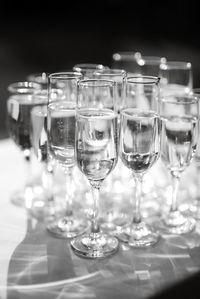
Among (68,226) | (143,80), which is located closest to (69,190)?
(68,226)

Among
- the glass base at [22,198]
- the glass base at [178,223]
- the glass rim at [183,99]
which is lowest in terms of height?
the glass base at [178,223]

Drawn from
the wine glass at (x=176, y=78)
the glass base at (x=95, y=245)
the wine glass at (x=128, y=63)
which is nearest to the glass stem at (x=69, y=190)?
the glass base at (x=95, y=245)

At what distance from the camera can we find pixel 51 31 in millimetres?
4113

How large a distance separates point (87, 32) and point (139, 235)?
3.45 m

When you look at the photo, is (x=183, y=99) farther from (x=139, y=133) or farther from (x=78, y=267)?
(x=78, y=267)

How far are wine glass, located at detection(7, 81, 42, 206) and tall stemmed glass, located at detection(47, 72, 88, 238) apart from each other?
0.10 metres

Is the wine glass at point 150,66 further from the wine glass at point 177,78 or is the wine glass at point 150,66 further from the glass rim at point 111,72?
the glass rim at point 111,72

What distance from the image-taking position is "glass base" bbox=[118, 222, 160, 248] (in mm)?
977

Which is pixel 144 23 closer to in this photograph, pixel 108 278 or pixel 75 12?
pixel 75 12

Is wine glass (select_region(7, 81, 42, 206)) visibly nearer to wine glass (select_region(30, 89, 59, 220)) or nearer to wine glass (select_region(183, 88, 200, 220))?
wine glass (select_region(30, 89, 59, 220))

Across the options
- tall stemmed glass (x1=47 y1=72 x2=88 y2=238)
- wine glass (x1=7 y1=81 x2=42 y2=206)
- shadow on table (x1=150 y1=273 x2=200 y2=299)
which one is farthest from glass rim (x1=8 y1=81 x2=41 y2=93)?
shadow on table (x1=150 y1=273 x2=200 y2=299)

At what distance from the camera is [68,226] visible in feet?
3.49

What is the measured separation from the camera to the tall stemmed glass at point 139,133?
91cm

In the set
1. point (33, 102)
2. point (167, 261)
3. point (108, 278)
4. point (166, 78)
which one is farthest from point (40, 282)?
point (166, 78)
